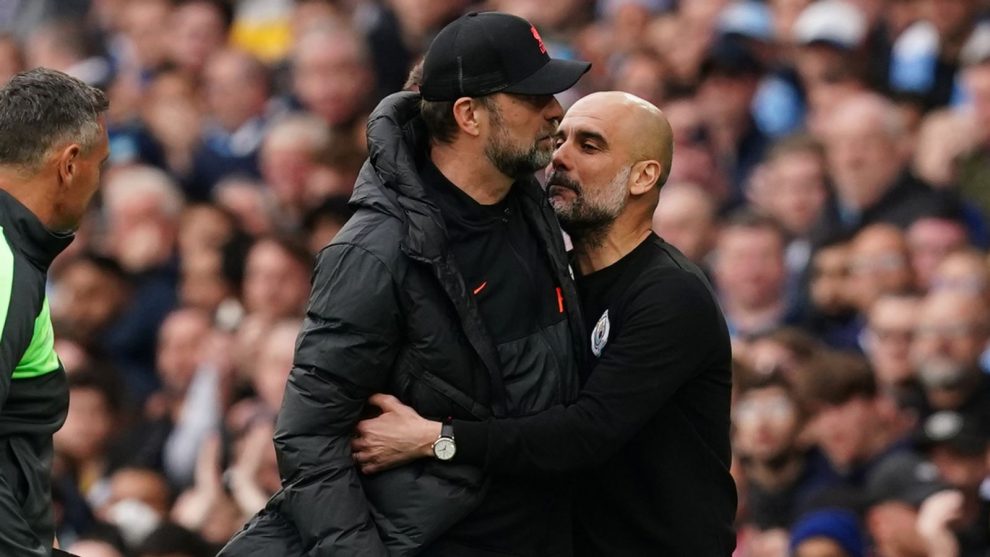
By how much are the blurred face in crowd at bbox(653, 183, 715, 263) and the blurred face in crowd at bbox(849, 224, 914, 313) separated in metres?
0.73

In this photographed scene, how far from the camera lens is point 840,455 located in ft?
22.0

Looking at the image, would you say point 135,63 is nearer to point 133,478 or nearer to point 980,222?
point 133,478

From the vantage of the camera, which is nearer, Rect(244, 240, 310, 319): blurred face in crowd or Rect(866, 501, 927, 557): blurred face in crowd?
Rect(866, 501, 927, 557): blurred face in crowd

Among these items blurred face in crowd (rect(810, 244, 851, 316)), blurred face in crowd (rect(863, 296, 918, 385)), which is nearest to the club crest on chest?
blurred face in crowd (rect(863, 296, 918, 385))

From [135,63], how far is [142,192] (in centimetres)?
217

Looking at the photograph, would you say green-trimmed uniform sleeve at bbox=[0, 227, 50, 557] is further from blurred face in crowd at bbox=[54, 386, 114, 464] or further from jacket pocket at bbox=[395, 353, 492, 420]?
blurred face in crowd at bbox=[54, 386, 114, 464]

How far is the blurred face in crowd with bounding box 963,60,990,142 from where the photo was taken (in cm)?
749

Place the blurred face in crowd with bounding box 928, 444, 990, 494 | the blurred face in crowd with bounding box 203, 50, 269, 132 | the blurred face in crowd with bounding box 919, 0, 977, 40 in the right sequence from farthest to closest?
1. the blurred face in crowd with bounding box 203, 50, 269, 132
2. the blurred face in crowd with bounding box 919, 0, 977, 40
3. the blurred face in crowd with bounding box 928, 444, 990, 494

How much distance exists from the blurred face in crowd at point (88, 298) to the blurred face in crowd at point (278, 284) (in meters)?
1.05

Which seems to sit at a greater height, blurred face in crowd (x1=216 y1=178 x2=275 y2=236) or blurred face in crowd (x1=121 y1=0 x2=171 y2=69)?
blurred face in crowd (x1=121 y1=0 x2=171 y2=69)

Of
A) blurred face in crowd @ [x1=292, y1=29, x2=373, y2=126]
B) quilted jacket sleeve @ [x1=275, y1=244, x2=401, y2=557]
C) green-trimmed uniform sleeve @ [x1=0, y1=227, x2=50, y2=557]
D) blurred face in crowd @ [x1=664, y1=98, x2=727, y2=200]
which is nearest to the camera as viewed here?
green-trimmed uniform sleeve @ [x1=0, y1=227, x2=50, y2=557]

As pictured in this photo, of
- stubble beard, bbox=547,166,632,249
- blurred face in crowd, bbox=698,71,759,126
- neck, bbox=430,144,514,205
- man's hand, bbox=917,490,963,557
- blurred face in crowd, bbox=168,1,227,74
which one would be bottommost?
man's hand, bbox=917,490,963,557

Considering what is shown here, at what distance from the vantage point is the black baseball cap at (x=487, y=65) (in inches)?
172

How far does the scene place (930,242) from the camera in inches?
288
